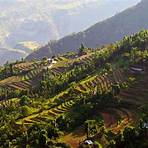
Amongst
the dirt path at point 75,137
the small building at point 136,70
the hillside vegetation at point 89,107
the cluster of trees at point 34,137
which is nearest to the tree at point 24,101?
the hillside vegetation at point 89,107

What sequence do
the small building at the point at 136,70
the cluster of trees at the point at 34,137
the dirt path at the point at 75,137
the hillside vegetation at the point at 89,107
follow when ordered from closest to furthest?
the dirt path at the point at 75,137 < the hillside vegetation at the point at 89,107 < the cluster of trees at the point at 34,137 < the small building at the point at 136,70

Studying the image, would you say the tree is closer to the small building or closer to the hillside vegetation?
the hillside vegetation

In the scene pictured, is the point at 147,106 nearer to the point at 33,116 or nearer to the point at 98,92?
the point at 98,92

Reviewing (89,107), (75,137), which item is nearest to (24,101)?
(89,107)

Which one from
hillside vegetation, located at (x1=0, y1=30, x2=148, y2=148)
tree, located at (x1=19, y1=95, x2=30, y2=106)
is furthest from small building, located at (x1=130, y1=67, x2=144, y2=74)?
tree, located at (x1=19, y1=95, x2=30, y2=106)

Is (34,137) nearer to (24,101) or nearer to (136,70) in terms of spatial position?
(24,101)

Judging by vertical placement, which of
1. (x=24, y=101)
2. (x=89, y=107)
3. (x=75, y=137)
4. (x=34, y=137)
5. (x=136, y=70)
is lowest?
(x=24, y=101)

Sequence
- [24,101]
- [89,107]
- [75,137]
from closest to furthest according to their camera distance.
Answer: [75,137] → [89,107] → [24,101]

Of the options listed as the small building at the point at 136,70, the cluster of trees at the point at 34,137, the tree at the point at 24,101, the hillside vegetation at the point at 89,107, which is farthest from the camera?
the tree at the point at 24,101

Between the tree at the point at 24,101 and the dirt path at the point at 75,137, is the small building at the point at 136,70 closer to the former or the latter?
the tree at the point at 24,101
